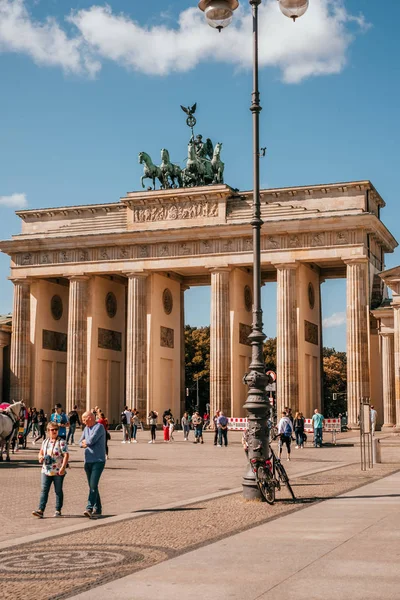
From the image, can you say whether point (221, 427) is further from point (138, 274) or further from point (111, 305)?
point (111, 305)

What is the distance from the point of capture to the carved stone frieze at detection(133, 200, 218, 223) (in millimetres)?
69625

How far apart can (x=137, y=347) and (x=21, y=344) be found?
35.1 ft

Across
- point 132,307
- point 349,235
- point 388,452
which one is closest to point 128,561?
point 388,452

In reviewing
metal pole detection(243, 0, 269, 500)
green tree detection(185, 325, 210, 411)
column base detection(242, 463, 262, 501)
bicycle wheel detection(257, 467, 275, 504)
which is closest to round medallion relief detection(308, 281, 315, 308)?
green tree detection(185, 325, 210, 411)

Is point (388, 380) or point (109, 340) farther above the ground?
point (109, 340)

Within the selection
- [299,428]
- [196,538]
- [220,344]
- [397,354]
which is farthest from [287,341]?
[196,538]

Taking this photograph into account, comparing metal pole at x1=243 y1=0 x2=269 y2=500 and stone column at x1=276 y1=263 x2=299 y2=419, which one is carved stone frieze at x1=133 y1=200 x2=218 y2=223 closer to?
stone column at x1=276 y1=263 x2=299 y2=419

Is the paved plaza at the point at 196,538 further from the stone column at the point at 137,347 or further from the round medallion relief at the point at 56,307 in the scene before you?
the round medallion relief at the point at 56,307

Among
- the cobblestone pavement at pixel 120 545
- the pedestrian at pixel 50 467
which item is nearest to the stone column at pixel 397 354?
the cobblestone pavement at pixel 120 545

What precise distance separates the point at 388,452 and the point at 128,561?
94.5 feet

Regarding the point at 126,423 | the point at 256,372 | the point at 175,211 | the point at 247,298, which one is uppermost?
the point at 175,211

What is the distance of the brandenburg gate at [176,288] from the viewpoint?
2566 inches

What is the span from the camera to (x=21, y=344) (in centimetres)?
7350

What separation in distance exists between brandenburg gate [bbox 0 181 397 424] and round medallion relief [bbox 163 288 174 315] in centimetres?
17
